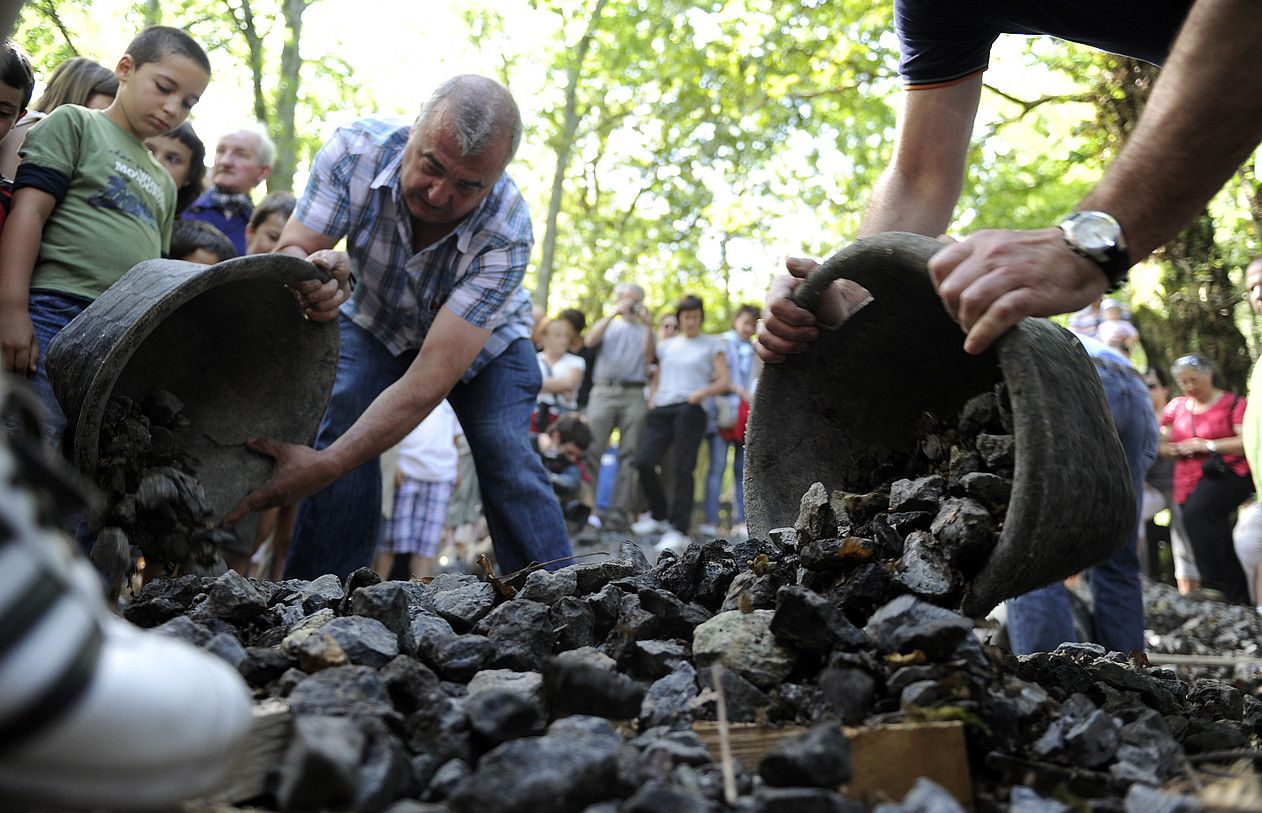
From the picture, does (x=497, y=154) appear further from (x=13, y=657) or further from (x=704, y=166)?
(x=704, y=166)

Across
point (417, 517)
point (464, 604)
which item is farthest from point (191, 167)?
point (464, 604)

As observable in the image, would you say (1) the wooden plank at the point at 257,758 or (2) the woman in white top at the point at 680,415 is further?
(2) the woman in white top at the point at 680,415

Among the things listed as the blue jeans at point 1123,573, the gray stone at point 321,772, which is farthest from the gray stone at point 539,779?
the blue jeans at point 1123,573

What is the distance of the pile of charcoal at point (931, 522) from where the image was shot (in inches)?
75.9

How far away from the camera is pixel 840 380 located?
9.30ft

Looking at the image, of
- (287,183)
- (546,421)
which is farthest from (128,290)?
(287,183)

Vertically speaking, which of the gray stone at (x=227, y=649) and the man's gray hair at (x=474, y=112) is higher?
the man's gray hair at (x=474, y=112)

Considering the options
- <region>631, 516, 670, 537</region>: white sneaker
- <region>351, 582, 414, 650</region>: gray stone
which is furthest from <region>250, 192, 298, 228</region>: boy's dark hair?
<region>631, 516, 670, 537</region>: white sneaker

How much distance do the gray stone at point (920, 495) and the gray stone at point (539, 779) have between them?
3.37 feet

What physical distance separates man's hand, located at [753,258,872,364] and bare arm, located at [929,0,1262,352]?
72cm

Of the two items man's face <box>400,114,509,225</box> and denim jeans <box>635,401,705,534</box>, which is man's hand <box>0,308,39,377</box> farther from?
denim jeans <box>635,401,705,534</box>

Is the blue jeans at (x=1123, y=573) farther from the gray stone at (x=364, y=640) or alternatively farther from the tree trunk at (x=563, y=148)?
the tree trunk at (x=563, y=148)

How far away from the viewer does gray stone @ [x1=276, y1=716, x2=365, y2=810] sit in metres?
1.21

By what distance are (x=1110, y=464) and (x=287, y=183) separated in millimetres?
10689
